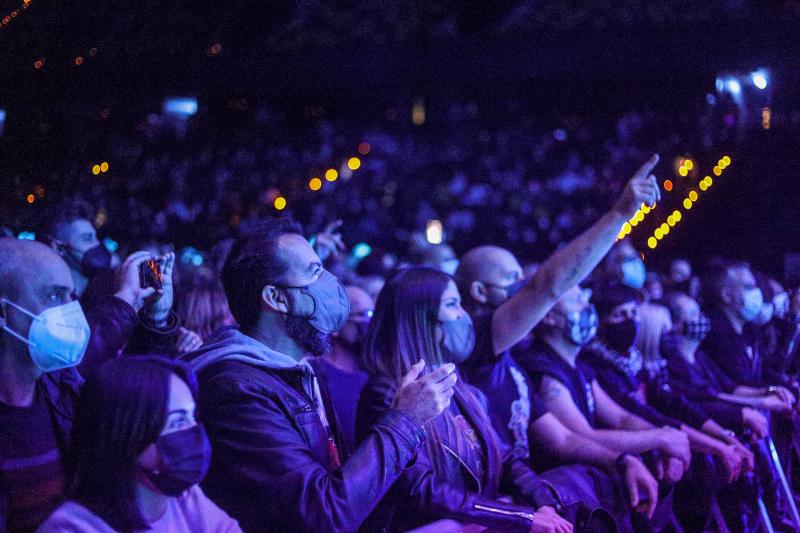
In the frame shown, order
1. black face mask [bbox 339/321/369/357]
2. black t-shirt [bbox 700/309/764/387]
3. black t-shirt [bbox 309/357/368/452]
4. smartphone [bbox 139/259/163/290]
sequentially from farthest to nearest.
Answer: black t-shirt [bbox 700/309/764/387], black face mask [bbox 339/321/369/357], black t-shirt [bbox 309/357/368/452], smartphone [bbox 139/259/163/290]

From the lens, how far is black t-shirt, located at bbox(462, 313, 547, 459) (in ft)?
9.99

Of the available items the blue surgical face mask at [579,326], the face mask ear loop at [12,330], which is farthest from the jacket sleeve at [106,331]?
the blue surgical face mask at [579,326]

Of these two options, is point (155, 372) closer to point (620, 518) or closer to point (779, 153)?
point (620, 518)

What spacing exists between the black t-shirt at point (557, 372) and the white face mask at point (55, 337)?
7.12 ft

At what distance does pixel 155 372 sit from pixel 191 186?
1062 centimetres

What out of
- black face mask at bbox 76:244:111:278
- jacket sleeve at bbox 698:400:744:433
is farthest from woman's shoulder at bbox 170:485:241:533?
jacket sleeve at bbox 698:400:744:433

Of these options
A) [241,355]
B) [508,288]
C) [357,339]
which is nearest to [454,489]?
[241,355]

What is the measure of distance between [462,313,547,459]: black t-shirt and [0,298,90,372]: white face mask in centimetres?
160

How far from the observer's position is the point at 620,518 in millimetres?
3252

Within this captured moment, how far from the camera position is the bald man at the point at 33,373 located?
5.94 ft

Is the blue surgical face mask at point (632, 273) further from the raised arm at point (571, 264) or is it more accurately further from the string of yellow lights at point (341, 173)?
the string of yellow lights at point (341, 173)

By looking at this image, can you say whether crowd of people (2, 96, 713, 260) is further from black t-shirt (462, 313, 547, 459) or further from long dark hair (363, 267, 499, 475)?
long dark hair (363, 267, 499, 475)

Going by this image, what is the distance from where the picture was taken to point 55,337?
1.93 meters

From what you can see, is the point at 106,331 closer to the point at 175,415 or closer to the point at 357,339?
the point at 175,415
